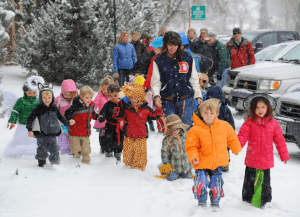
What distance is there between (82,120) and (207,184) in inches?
107

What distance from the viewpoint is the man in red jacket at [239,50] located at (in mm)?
10295

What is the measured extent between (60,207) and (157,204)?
3.71ft

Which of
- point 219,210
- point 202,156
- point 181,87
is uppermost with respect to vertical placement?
point 181,87

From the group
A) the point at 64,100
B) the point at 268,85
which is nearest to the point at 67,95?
the point at 64,100

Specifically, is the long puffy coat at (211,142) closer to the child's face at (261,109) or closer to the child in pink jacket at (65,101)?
the child's face at (261,109)

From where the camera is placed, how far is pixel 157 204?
14.5 feet

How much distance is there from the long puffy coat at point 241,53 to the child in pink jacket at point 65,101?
5.55 m

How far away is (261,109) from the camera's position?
428 cm

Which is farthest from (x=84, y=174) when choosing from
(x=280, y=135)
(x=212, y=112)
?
(x=280, y=135)

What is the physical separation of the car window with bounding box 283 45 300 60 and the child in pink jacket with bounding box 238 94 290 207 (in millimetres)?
5053

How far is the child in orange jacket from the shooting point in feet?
13.4

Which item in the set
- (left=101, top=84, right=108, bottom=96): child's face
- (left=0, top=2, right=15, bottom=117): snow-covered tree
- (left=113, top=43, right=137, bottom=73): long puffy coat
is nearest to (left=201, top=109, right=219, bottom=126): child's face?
(left=101, top=84, right=108, bottom=96): child's face

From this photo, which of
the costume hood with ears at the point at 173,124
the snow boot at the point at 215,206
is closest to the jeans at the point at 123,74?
the costume hood with ears at the point at 173,124

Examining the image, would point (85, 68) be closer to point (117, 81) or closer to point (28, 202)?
point (117, 81)
